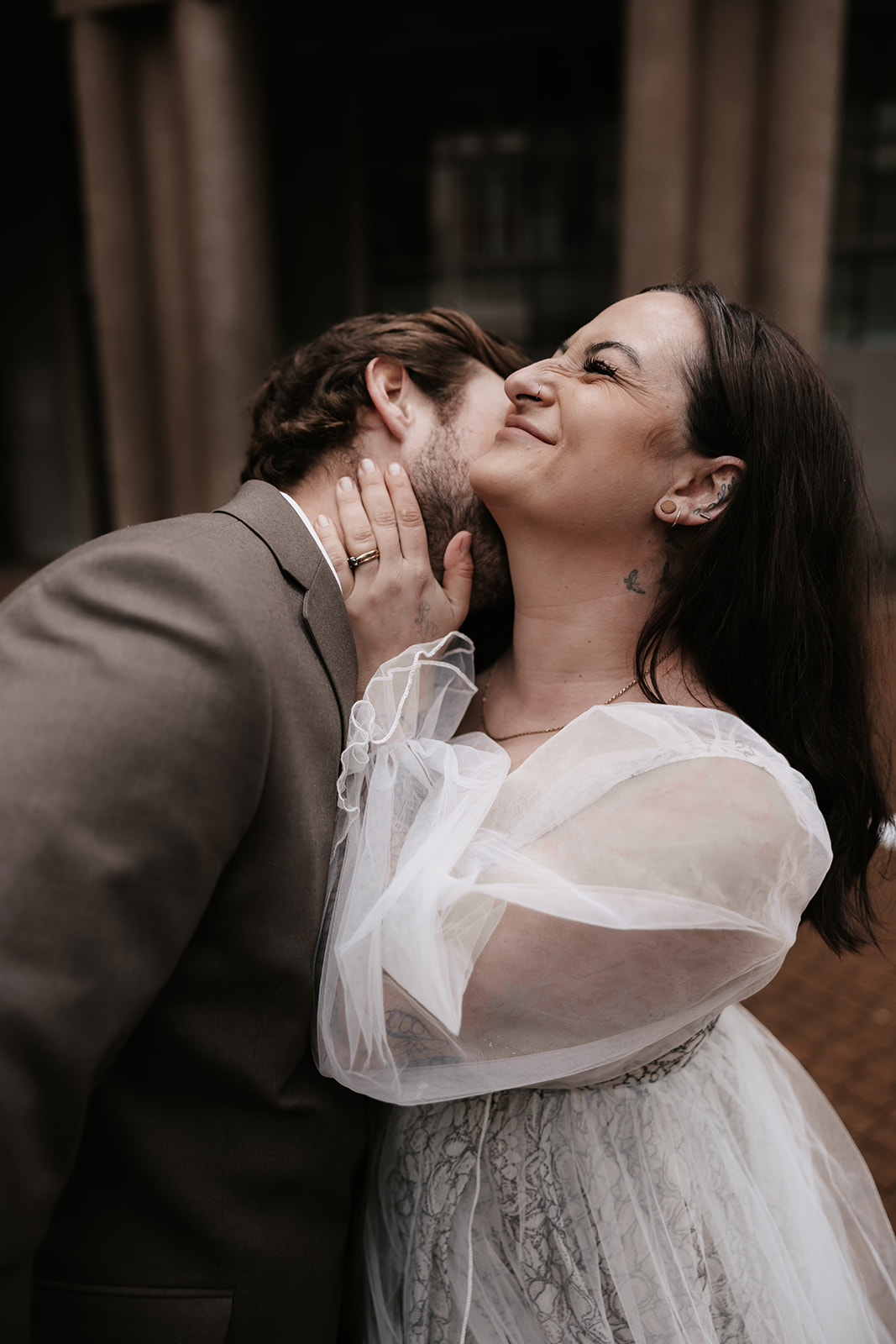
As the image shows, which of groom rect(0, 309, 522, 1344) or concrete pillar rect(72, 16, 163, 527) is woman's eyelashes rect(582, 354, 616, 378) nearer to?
groom rect(0, 309, 522, 1344)

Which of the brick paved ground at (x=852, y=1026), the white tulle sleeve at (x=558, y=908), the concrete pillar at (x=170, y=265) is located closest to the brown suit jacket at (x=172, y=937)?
the white tulle sleeve at (x=558, y=908)

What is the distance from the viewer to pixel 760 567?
177 cm

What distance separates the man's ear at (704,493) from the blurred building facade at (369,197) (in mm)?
6138

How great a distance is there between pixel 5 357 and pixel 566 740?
13.2 m

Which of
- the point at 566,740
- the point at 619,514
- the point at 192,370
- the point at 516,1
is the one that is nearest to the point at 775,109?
the point at 516,1

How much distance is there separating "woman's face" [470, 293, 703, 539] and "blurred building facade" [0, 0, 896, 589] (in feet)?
19.7

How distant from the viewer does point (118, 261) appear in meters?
8.58

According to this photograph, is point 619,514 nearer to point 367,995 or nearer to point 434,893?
point 434,893

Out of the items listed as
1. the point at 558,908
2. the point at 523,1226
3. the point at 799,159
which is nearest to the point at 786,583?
the point at 558,908

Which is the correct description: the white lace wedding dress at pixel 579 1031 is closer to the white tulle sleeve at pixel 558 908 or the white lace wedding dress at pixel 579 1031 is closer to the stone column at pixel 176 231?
A: the white tulle sleeve at pixel 558 908

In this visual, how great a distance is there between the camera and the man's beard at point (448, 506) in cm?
200

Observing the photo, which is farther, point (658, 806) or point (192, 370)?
point (192, 370)

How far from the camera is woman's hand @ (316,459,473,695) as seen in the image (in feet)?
5.71

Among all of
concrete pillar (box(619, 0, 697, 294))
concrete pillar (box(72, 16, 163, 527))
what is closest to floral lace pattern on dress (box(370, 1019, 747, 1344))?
concrete pillar (box(619, 0, 697, 294))
